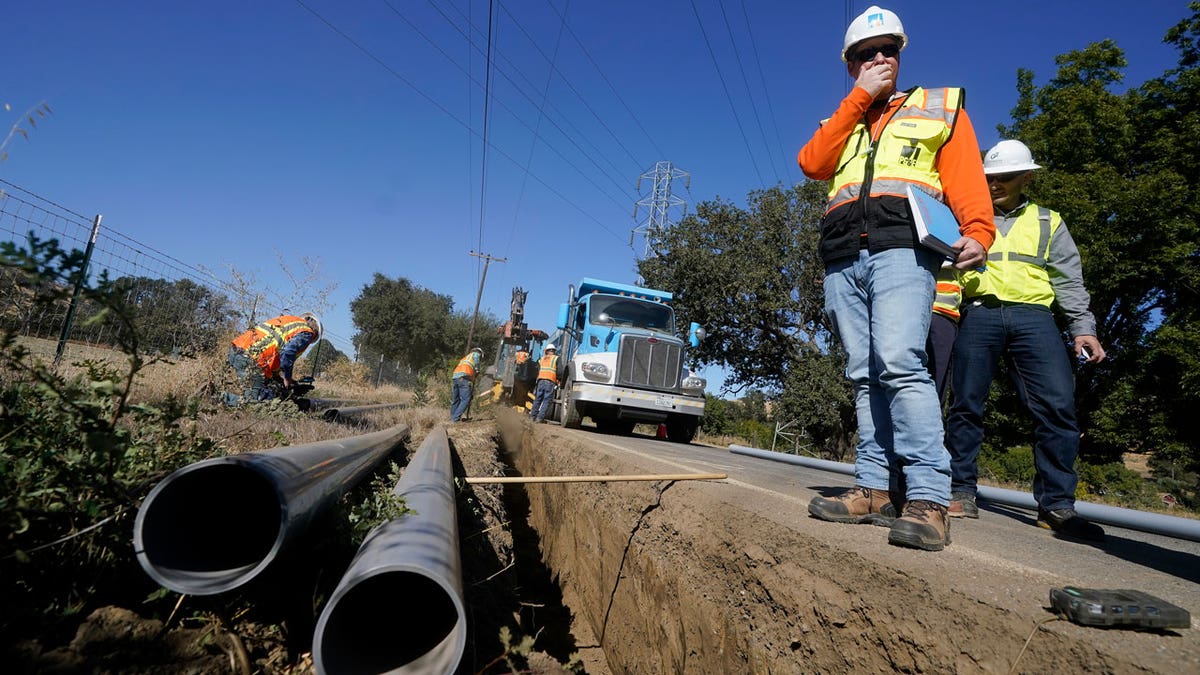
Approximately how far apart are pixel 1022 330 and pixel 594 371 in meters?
7.85

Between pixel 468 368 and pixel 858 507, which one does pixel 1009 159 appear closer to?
pixel 858 507

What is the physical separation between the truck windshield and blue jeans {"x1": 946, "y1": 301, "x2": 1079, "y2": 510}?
28.0 ft

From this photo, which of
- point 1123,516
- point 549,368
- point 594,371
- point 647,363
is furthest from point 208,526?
point 549,368

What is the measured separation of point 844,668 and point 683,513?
126cm

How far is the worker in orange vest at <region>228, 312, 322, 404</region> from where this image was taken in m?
6.30

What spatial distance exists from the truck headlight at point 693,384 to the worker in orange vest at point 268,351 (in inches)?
250

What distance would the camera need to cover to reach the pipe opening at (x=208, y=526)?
142 cm

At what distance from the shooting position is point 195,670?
1.43 m

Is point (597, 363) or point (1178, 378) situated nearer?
point (597, 363)

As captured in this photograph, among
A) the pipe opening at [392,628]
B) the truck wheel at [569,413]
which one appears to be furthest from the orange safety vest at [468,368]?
the pipe opening at [392,628]

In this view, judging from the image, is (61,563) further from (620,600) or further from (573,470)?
(573,470)

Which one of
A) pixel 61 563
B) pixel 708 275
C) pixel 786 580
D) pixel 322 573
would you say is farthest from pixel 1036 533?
pixel 708 275

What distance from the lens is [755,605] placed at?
2.00 m

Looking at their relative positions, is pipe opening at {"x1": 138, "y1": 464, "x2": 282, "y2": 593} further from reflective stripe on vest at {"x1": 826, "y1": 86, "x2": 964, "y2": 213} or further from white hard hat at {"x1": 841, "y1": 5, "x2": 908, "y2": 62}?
white hard hat at {"x1": 841, "y1": 5, "x2": 908, "y2": 62}
